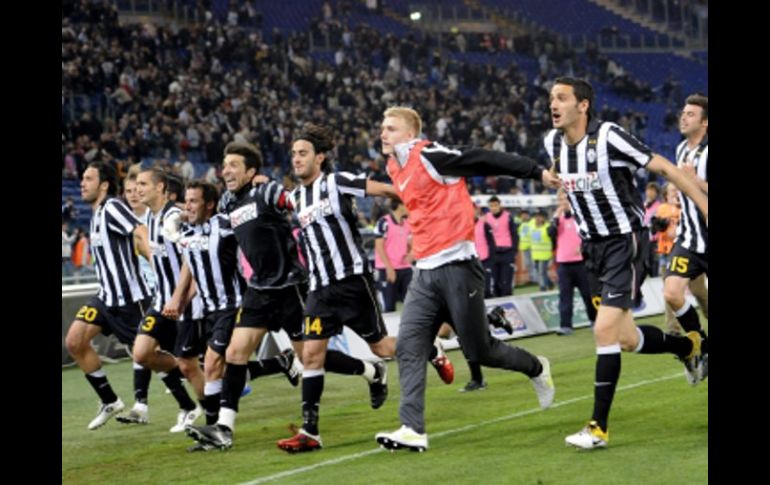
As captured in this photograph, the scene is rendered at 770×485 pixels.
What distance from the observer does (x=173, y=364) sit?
10.8 meters

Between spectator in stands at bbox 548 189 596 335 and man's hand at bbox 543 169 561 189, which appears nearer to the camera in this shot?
man's hand at bbox 543 169 561 189

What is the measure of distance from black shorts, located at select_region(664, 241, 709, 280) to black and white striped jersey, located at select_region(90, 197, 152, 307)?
15.0ft

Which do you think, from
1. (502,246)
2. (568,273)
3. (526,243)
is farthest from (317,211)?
(526,243)

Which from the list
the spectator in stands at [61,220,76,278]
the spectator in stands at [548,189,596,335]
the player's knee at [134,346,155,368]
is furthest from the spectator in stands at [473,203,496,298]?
the player's knee at [134,346,155,368]

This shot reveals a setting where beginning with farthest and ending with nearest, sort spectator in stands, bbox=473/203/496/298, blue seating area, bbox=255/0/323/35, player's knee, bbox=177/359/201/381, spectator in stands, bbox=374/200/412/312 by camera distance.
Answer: blue seating area, bbox=255/0/323/35, spectator in stands, bbox=473/203/496/298, spectator in stands, bbox=374/200/412/312, player's knee, bbox=177/359/201/381

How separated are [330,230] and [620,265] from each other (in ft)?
7.02

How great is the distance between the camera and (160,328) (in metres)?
10.6

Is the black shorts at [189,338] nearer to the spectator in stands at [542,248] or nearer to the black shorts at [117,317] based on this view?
the black shorts at [117,317]

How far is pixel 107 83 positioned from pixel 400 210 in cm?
1421

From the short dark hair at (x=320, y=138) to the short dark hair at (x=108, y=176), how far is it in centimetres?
291

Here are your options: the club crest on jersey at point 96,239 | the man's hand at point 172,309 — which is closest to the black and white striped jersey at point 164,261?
the man's hand at point 172,309

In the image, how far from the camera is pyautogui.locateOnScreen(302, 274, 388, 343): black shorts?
29.0 ft

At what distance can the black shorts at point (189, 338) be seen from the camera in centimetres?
1034

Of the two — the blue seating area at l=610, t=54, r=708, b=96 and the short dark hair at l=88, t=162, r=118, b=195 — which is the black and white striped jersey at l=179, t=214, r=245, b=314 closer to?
the short dark hair at l=88, t=162, r=118, b=195
